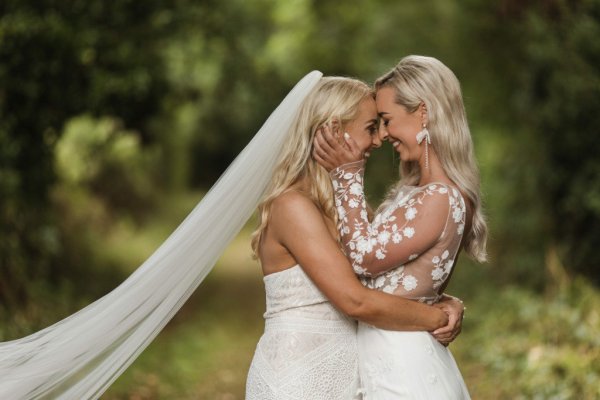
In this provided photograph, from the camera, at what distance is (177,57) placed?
39.5ft

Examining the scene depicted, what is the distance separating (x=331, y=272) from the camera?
11.4ft

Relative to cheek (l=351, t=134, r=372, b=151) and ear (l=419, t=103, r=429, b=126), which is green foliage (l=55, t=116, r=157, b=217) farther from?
ear (l=419, t=103, r=429, b=126)

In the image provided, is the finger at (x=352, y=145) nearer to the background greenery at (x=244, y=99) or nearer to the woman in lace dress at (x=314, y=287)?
the woman in lace dress at (x=314, y=287)

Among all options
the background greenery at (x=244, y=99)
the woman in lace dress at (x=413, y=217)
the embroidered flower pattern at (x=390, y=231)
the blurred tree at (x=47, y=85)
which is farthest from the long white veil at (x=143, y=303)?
the blurred tree at (x=47, y=85)

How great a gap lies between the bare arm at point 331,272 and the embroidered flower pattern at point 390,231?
102 mm

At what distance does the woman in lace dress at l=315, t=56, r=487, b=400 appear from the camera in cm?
356

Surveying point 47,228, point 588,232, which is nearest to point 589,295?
point 588,232

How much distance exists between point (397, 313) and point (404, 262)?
0.76ft

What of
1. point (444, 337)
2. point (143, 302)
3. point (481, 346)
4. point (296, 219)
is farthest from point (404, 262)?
point (481, 346)

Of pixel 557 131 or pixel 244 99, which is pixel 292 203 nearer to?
pixel 557 131

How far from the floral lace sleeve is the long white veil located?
1.35 ft

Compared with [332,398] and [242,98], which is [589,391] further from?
[242,98]

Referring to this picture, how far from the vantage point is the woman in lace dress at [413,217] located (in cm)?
356

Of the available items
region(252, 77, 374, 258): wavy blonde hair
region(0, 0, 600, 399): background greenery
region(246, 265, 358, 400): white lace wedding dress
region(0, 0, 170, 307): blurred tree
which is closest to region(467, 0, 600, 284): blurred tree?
region(0, 0, 600, 399): background greenery
